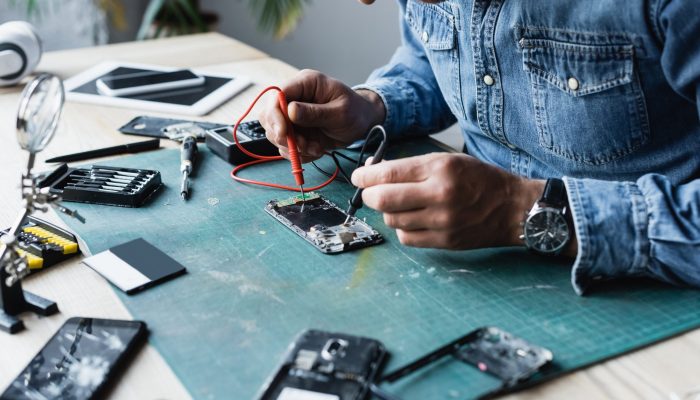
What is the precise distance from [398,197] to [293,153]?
0.97 feet

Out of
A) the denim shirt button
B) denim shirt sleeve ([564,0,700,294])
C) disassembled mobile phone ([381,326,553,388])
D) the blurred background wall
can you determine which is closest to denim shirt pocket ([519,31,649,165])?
the denim shirt button

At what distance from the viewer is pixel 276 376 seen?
2.35 feet

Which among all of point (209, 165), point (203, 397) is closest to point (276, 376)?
point (203, 397)

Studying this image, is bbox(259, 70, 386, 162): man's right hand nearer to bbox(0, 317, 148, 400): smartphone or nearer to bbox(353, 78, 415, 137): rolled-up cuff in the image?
bbox(353, 78, 415, 137): rolled-up cuff

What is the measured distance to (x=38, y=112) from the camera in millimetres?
826

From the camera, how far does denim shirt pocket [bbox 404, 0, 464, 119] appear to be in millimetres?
1264

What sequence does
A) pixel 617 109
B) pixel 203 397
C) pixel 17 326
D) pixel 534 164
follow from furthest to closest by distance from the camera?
pixel 534 164 → pixel 617 109 → pixel 17 326 → pixel 203 397

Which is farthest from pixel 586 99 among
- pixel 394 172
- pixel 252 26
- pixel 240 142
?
pixel 252 26

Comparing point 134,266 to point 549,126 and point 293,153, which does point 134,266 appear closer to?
point 293,153

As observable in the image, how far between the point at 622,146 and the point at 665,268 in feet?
0.87

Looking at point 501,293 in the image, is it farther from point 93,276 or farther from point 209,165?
point 209,165

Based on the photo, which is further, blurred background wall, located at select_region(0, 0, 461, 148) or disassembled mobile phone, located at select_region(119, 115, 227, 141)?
blurred background wall, located at select_region(0, 0, 461, 148)

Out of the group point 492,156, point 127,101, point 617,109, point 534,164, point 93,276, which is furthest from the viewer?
point 127,101

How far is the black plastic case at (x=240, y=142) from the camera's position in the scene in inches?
50.3
